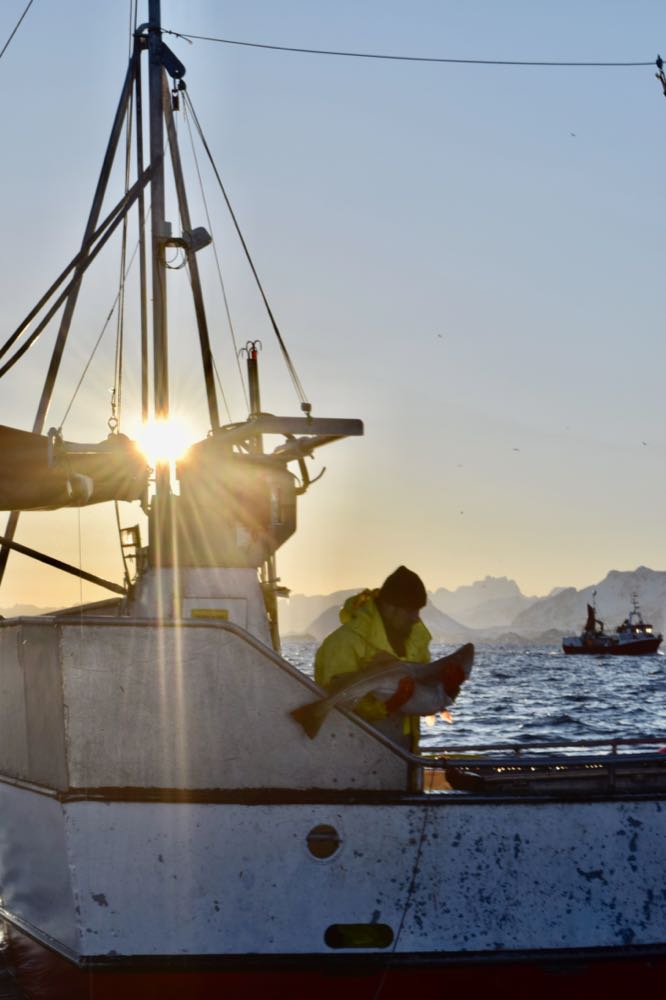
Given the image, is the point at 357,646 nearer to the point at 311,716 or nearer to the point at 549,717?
the point at 311,716

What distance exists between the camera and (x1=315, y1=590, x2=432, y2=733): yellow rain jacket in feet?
25.1

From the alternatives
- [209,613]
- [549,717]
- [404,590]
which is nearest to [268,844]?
[404,590]

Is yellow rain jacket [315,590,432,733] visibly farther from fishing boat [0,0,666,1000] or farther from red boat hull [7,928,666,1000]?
red boat hull [7,928,666,1000]

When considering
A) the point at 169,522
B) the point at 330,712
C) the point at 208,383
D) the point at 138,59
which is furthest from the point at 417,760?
the point at 138,59

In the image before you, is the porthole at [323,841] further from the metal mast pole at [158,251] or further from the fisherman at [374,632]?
the metal mast pole at [158,251]

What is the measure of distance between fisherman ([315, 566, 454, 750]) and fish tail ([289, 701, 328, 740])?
338 mm

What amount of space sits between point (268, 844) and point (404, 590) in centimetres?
170

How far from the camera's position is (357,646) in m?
7.69

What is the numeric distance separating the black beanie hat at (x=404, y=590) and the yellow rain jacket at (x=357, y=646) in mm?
157

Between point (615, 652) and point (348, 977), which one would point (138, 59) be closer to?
point (348, 977)

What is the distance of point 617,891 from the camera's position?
24.8ft

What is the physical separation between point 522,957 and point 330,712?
6.14ft

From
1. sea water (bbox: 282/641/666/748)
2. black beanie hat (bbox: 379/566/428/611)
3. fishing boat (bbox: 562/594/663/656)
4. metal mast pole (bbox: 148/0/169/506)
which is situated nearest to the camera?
black beanie hat (bbox: 379/566/428/611)

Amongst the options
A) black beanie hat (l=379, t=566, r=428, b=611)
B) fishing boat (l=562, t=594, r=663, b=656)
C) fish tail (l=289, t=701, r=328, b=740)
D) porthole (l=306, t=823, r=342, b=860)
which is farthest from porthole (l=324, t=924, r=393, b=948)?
fishing boat (l=562, t=594, r=663, b=656)
